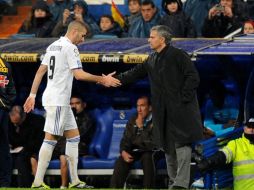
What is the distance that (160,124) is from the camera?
42.8 ft

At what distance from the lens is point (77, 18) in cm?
1762

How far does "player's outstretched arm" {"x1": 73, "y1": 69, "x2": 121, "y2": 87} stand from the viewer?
42.5ft

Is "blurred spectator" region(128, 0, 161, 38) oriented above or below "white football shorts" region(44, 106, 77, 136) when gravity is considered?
above

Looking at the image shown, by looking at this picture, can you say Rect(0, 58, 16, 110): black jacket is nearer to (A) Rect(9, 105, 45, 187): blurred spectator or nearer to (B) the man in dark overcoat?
(B) the man in dark overcoat

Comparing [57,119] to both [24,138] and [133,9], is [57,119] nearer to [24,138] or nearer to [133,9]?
[24,138]

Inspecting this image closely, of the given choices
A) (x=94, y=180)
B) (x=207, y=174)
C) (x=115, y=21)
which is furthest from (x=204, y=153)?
(x=115, y=21)

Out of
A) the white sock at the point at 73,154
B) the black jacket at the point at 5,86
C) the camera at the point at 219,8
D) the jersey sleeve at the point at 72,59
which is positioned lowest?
the white sock at the point at 73,154

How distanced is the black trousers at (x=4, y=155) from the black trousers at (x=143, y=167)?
1.53 m

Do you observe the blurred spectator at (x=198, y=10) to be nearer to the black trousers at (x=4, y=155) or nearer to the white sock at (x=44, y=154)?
the black trousers at (x=4, y=155)

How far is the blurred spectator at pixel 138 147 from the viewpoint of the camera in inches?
591

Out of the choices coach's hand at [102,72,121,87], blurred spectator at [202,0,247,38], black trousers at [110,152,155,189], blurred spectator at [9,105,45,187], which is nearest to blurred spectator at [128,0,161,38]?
blurred spectator at [202,0,247,38]

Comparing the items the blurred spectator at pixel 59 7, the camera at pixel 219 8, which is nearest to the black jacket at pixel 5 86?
the camera at pixel 219 8

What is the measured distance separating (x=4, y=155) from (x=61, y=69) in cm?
170

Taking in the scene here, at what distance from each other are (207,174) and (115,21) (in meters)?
5.08
